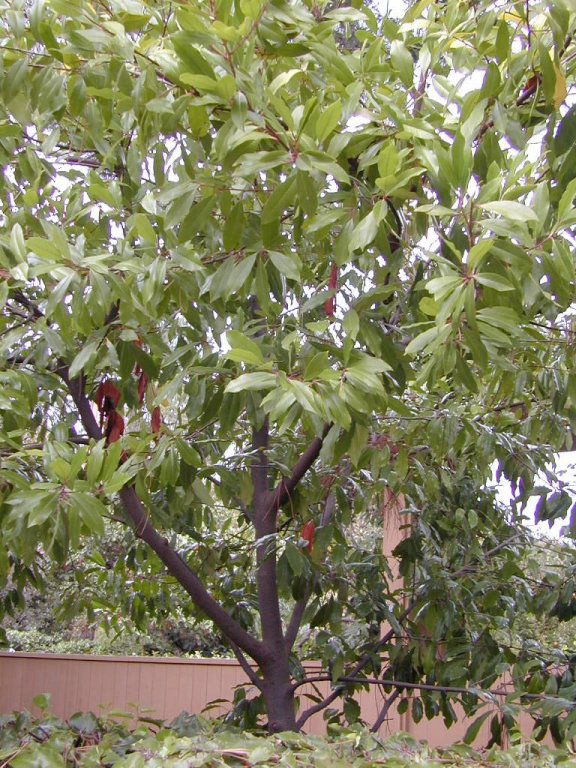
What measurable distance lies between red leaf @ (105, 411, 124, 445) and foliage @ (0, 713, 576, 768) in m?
0.79

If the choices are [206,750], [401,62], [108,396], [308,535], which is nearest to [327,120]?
[401,62]

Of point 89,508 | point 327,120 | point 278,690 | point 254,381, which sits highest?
point 327,120

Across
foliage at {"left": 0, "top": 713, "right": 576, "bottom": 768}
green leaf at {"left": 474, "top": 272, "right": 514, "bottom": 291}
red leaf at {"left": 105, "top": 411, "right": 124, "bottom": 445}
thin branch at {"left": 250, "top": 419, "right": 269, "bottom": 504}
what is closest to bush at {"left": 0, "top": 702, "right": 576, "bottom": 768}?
foliage at {"left": 0, "top": 713, "right": 576, "bottom": 768}

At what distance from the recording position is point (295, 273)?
1.72 meters

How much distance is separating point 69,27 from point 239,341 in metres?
0.98

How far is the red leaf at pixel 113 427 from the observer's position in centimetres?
254

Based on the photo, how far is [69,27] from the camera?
1.96 m

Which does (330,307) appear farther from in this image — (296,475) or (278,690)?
(278,690)

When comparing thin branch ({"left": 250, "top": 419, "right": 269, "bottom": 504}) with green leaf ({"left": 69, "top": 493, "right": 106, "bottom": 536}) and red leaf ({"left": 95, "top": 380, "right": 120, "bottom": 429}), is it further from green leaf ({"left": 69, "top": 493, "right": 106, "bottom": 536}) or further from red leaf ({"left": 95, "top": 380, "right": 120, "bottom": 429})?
green leaf ({"left": 69, "top": 493, "right": 106, "bottom": 536})

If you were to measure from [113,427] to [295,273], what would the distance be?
106 centimetres

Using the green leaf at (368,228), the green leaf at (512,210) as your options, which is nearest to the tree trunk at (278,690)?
the green leaf at (368,228)

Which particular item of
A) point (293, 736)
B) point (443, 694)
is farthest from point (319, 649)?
point (293, 736)

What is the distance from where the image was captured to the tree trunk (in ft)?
9.45

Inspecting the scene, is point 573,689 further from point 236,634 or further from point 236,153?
point 236,153
